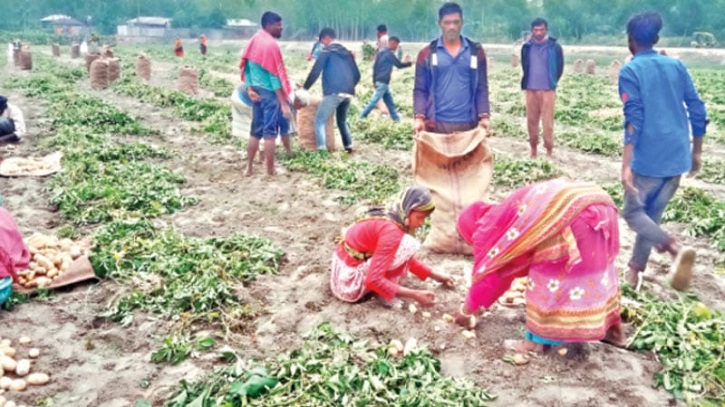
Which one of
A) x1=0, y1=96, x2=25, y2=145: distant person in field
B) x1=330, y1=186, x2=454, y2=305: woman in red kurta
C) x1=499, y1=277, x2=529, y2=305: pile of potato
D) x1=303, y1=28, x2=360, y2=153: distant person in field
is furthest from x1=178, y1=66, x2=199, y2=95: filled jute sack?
x1=499, y1=277, x2=529, y2=305: pile of potato

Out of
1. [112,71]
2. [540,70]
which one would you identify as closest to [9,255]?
[540,70]

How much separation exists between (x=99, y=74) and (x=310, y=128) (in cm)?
1127

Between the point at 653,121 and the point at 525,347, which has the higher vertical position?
the point at 653,121

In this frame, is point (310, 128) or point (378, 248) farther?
point (310, 128)

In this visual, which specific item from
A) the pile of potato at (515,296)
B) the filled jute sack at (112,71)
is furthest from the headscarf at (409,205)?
the filled jute sack at (112,71)

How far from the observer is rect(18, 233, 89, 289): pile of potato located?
15.8 feet

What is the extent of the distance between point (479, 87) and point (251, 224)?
2.64 meters

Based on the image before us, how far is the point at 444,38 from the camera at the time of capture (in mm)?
5598

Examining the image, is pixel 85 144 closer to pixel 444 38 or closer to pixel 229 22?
pixel 444 38

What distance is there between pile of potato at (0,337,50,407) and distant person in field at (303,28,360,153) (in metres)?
5.67

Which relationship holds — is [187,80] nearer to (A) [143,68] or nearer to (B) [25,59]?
(A) [143,68]

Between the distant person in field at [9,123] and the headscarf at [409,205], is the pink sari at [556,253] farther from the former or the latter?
the distant person in field at [9,123]

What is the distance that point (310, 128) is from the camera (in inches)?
372

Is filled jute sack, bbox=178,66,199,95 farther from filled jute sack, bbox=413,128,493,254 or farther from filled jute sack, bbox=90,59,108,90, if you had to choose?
filled jute sack, bbox=413,128,493,254
